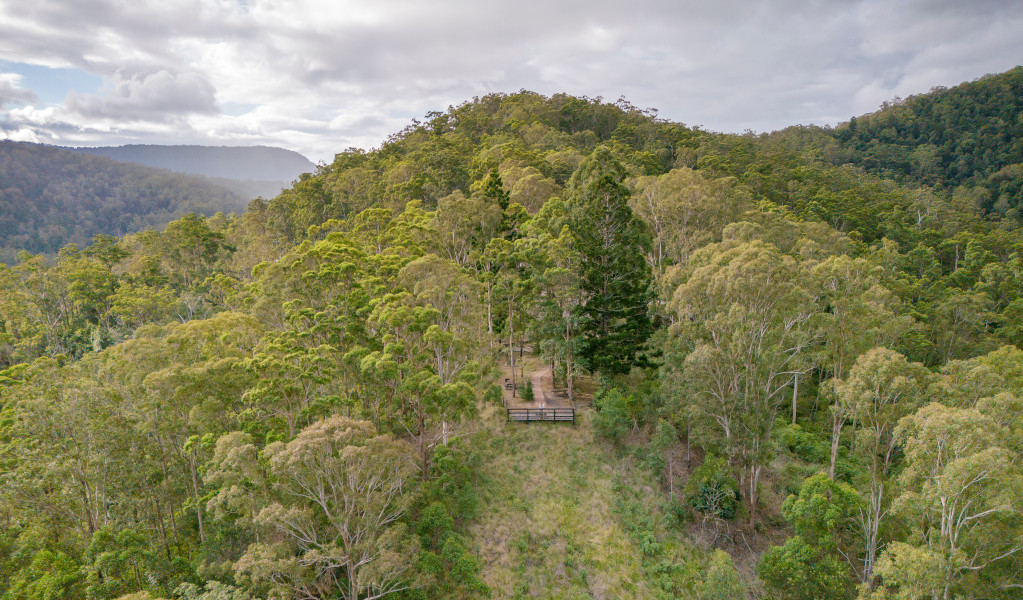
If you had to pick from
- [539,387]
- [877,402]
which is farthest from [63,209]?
[877,402]

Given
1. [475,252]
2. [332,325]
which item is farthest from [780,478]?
[332,325]

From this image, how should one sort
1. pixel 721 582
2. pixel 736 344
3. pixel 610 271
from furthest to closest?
pixel 610 271 < pixel 736 344 < pixel 721 582

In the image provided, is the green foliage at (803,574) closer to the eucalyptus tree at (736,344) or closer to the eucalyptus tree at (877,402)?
the eucalyptus tree at (877,402)

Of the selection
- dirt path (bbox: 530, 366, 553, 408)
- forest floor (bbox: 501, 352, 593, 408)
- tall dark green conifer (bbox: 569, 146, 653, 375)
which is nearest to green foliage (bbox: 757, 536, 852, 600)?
tall dark green conifer (bbox: 569, 146, 653, 375)

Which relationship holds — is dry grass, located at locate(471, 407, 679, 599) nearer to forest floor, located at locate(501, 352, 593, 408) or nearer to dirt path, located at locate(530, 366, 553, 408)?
forest floor, located at locate(501, 352, 593, 408)

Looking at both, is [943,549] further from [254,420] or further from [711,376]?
[254,420]

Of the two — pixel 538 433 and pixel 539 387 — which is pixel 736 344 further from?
pixel 539 387
